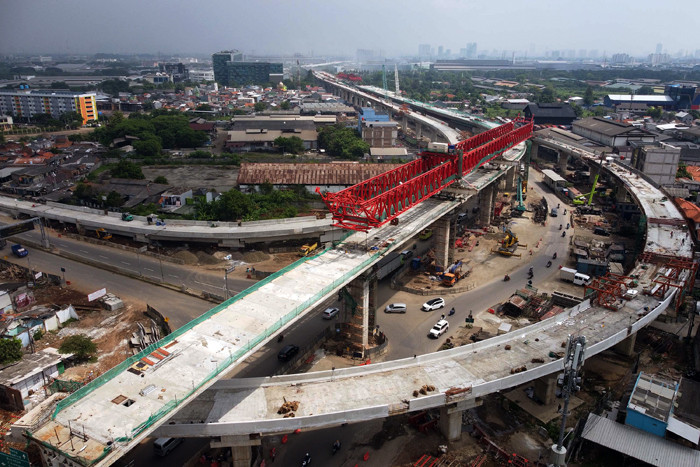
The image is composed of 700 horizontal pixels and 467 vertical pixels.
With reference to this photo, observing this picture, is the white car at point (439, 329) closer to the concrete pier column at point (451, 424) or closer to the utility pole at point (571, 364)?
the concrete pier column at point (451, 424)

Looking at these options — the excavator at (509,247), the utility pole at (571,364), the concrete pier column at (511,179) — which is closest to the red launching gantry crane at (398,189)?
the excavator at (509,247)

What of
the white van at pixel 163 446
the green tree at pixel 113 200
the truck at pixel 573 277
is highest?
the green tree at pixel 113 200

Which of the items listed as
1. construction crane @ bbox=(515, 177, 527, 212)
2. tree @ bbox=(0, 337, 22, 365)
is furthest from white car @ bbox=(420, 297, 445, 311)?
construction crane @ bbox=(515, 177, 527, 212)

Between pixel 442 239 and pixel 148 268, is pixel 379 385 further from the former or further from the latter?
pixel 148 268

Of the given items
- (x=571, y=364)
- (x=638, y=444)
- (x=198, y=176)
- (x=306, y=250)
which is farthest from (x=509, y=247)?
(x=198, y=176)

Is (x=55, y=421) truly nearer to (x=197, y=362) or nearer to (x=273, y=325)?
(x=197, y=362)
